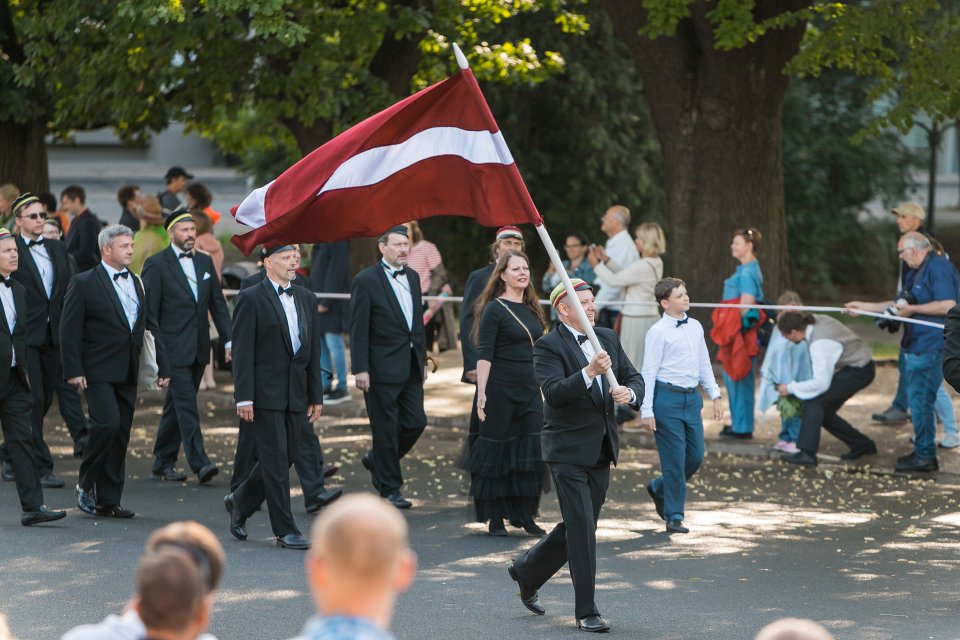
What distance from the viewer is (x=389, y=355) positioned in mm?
10789

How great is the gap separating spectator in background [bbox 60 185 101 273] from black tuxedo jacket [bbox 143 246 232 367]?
4656mm

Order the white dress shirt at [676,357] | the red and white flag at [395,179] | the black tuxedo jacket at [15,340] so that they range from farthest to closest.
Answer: the white dress shirt at [676,357], the black tuxedo jacket at [15,340], the red and white flag at [395,179]

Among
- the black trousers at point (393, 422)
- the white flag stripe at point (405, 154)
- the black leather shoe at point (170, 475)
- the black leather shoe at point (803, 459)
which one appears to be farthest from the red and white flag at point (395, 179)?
the black leather shoe at point (803, 459)

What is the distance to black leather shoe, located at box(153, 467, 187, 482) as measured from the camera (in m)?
11.5

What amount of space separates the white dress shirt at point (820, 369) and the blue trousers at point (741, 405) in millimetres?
1118

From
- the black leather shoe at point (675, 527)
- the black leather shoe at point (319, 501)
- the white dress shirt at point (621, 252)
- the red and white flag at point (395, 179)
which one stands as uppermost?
the red and white flag at point (395, 179)

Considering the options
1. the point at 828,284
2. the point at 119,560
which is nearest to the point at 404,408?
the point at 119,560

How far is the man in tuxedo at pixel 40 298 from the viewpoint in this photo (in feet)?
38.0

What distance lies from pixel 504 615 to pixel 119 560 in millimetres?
2484

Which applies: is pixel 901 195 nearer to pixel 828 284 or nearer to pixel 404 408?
pixel 828 284

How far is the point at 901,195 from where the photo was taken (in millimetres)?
28016

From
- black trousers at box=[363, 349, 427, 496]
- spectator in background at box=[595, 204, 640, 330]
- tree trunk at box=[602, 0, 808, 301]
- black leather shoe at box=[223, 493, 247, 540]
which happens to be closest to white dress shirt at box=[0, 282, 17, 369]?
black leather shoe at box=[223, 493, 247, 540]

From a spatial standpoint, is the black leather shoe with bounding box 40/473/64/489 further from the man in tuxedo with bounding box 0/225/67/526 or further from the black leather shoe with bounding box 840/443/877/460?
the black leather shoe with bounding box 840/443/877/460

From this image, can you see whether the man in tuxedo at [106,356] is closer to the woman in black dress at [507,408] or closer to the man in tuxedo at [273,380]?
the man in tuxedo at [273,380]
